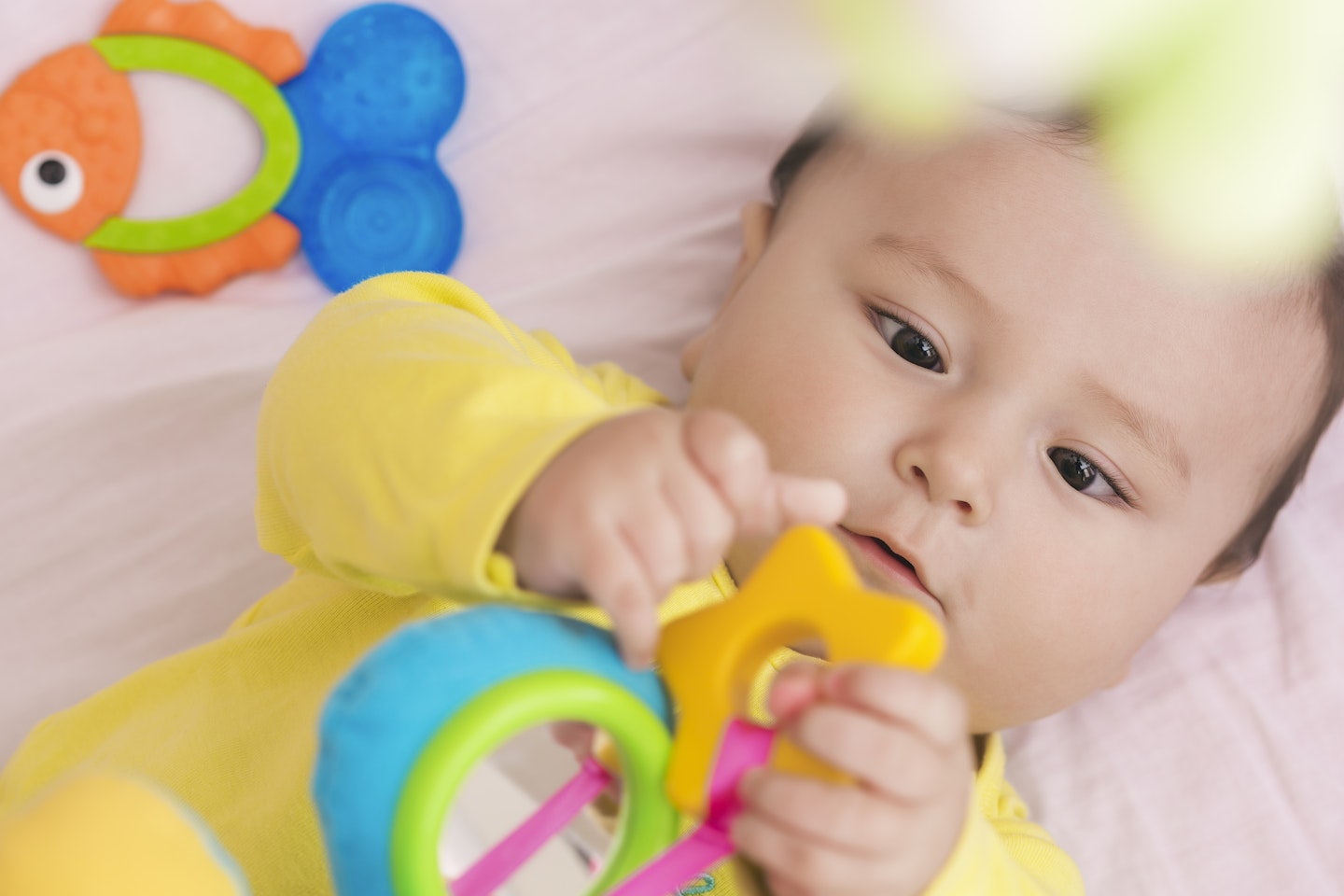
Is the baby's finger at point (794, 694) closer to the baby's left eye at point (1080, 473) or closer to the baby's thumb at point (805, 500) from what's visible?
the baby's thumb at point (805, 500)

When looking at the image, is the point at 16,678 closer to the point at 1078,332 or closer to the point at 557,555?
the point at 557,555

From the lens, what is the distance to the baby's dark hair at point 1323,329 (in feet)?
3.32

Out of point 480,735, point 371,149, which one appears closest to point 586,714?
point 480,735

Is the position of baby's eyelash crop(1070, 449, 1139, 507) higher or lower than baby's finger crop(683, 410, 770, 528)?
lower

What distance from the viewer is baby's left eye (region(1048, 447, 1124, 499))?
95 cm

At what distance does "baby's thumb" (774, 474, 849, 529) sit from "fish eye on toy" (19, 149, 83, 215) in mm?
966

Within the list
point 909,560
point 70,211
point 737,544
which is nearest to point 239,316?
point 70,211

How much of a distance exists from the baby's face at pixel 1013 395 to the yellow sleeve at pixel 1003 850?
9cm

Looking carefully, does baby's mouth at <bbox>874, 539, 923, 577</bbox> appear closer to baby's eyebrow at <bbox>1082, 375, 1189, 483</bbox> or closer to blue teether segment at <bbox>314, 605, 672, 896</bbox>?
baby's eyebrow at <bbox>1082, 375, 1189, 483</bbox>

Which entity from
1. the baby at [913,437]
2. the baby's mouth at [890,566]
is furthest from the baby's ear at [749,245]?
the baby's mouth at [890,566]

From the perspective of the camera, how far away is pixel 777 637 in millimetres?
616

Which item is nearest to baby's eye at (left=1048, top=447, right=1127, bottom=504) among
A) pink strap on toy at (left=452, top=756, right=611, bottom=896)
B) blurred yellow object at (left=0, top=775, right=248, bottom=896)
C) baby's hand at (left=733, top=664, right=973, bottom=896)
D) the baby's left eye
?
the baby's left eye

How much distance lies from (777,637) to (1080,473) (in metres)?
0.43

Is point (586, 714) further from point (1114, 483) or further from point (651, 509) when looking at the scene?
point (1114, 483)
